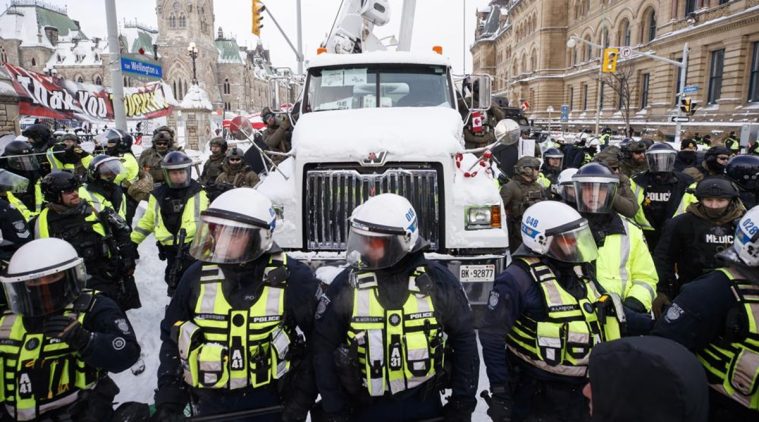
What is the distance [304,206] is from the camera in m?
5.02

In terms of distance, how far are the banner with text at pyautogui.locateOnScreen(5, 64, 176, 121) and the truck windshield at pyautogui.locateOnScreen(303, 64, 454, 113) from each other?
257 inches

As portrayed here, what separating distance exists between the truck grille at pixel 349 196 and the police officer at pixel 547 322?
1.99 metres

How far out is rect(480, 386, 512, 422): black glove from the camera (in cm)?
260

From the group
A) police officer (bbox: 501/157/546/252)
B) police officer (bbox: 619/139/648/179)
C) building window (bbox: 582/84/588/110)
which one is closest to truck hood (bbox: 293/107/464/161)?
police officer (bbox: 501/157/546/252)

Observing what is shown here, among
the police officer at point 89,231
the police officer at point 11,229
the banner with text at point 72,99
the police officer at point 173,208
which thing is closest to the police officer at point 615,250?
the police officer at point 173,208

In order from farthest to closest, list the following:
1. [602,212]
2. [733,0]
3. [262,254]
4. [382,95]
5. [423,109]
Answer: [733,0] < [382,95] < [423,109] < [602,212] < [262,254]

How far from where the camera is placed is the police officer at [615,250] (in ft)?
11.1

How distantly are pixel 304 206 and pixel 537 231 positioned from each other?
274 centimetres

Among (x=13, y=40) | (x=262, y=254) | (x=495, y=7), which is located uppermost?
(x=495, y=7)

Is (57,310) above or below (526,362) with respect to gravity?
above

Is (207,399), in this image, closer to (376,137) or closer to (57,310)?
(57,310)

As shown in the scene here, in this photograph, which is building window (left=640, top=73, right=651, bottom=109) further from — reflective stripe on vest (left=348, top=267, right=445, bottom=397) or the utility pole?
reflective stripe on vest (left=348, top=267, right=445, bottom=397)

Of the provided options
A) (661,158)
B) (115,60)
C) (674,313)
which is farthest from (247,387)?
(115,60)

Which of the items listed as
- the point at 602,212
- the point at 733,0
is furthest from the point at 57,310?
the point at 733,0
